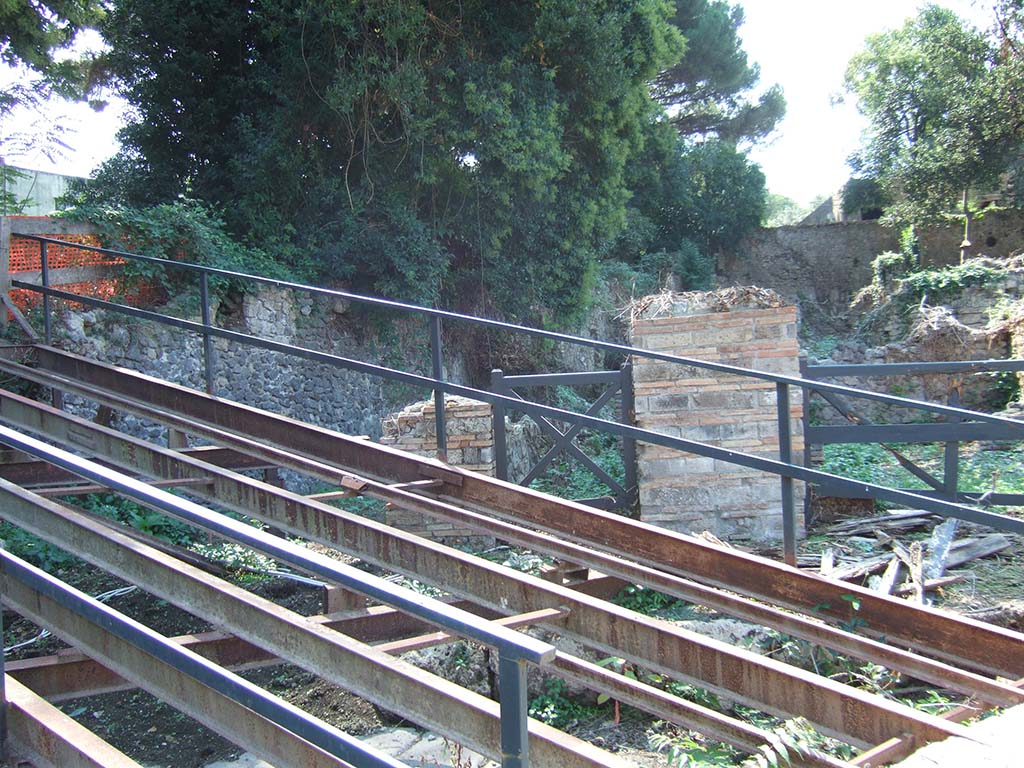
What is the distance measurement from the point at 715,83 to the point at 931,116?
595 centimetres

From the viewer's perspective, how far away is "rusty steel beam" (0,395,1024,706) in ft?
10.2

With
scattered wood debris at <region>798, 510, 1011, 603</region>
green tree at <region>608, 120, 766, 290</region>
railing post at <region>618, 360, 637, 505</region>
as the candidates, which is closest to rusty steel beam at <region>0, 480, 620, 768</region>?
scattered wood debris at <region>798, 510, 1011, 603</region>

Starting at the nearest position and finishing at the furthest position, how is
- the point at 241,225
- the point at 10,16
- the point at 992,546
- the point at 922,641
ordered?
the point at 922,641
the point at 992,546
the point at 10,16
the point at 241,225

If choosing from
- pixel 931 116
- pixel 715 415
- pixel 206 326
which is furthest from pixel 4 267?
pixel 931 116

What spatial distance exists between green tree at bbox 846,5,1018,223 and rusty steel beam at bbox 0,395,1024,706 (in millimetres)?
21520

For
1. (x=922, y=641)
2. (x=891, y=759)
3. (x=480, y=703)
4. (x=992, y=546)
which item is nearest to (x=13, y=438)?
(x=480, y=703)

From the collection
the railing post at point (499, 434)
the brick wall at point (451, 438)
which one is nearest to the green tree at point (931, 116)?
the brick wall at point (451, 438)

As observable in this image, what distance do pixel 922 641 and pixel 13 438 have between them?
3.34 m

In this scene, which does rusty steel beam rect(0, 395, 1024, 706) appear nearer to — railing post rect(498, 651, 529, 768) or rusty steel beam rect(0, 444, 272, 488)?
rusty steel beam rect(0, 444, 272, 488)

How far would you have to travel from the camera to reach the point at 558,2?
511 inches

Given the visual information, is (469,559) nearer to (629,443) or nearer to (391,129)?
(629,443)

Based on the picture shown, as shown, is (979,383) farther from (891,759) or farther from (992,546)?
(891,759)

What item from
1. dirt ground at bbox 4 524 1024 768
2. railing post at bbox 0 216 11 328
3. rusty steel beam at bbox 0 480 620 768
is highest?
railing post at bbox 0 216 11 328

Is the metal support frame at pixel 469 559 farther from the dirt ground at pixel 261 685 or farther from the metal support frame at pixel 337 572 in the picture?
the metal support frame at pixel 337 572
